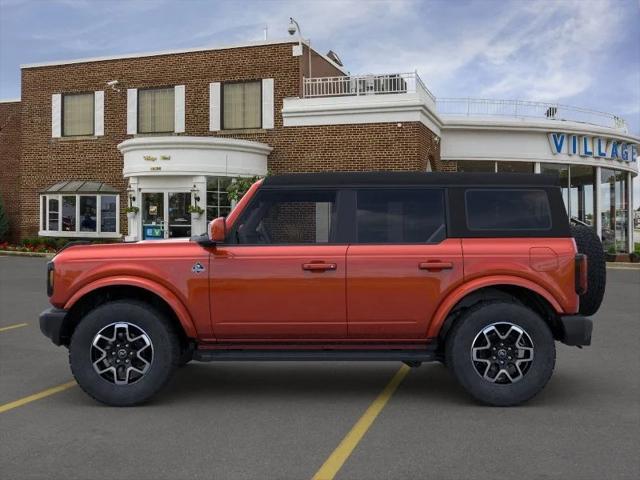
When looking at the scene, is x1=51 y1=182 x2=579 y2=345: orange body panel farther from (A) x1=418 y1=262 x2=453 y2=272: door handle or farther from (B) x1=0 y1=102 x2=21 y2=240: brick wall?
(B) x1=0 y1=102 x2=21 y2=240: brick wall

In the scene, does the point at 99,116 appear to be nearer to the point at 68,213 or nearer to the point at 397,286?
the point at 68,213

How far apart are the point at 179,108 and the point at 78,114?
16.2 ft

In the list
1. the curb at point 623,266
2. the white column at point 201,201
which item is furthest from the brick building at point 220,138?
the curb at point 623,266

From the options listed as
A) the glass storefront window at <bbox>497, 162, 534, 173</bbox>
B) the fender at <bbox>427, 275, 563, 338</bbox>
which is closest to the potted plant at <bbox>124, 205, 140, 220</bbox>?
the glass storefront window at <bbox>497, 162, 534, 173</bbox>

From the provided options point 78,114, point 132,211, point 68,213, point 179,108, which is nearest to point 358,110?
point 179,108

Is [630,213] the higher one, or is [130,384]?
[630,213]

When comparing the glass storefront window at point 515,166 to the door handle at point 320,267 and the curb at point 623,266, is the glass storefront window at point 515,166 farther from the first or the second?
the door handle at point 320,267

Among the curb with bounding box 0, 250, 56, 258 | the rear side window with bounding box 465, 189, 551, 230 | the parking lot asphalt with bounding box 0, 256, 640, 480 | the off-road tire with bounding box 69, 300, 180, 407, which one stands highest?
the rear side window with bounding box 465, 189, 551, 230

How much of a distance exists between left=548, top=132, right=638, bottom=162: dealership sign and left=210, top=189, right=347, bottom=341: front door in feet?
76.0

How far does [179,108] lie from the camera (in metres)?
25.8

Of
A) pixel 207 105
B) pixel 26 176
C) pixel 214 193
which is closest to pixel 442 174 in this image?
pixel 214 193

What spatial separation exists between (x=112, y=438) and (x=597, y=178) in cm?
2705

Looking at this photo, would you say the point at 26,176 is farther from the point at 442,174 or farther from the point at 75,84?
the point at 442,174

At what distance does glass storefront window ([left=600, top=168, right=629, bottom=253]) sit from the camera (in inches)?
1123
